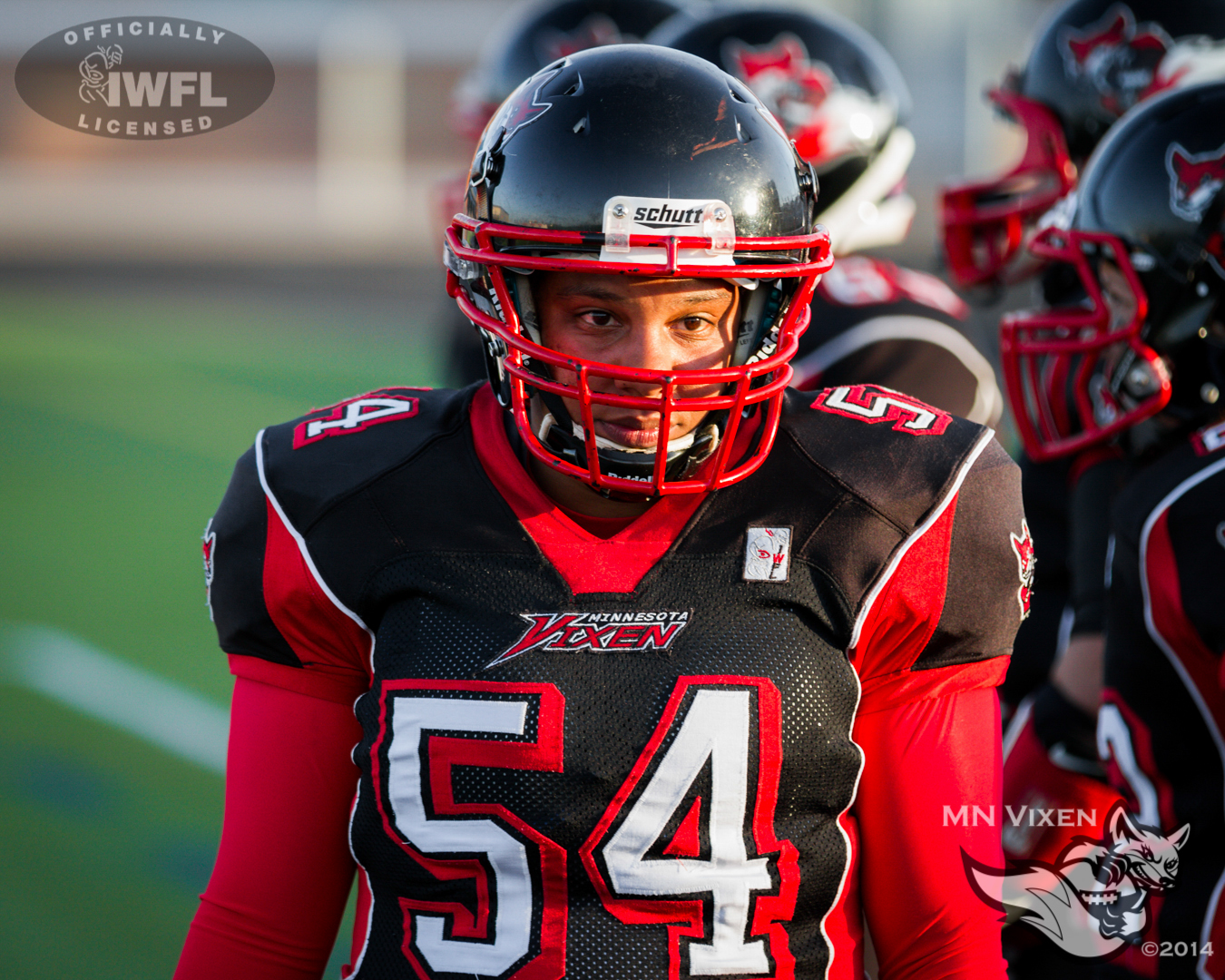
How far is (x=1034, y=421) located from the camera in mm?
2912

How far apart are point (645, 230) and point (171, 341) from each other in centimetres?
1087

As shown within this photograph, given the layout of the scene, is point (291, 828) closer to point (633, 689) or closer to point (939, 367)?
point (633, 689)

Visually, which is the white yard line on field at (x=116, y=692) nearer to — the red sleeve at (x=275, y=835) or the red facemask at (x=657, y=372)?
the red sleeve at (x=275, y=835)

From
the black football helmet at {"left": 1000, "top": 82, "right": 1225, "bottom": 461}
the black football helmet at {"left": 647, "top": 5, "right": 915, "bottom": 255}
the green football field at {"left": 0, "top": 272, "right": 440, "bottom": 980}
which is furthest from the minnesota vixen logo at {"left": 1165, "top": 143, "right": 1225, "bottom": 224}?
the green football field at {"left": 0, "top": 272, "right": 440, "bottom": 980}

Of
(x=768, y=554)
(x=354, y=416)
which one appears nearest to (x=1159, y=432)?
(x=768, y=554)

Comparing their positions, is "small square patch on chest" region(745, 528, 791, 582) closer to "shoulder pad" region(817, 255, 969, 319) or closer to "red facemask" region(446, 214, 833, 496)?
"red facemask" region(446, 214, 833, 496)

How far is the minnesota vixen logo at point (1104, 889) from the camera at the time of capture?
78.1 inches

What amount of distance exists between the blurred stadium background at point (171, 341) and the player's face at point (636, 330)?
2.09 m

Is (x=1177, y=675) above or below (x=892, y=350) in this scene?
below

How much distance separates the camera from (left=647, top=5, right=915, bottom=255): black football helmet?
10.1ft

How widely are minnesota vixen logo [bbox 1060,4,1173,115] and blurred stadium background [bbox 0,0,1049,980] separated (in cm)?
199

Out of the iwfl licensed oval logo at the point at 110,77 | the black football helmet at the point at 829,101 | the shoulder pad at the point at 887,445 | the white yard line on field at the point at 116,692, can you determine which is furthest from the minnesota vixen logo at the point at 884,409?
the white yard line on field at the point at 116,692

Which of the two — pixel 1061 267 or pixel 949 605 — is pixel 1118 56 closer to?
pixel 1061 267

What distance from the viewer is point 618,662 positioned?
1.51 metres
